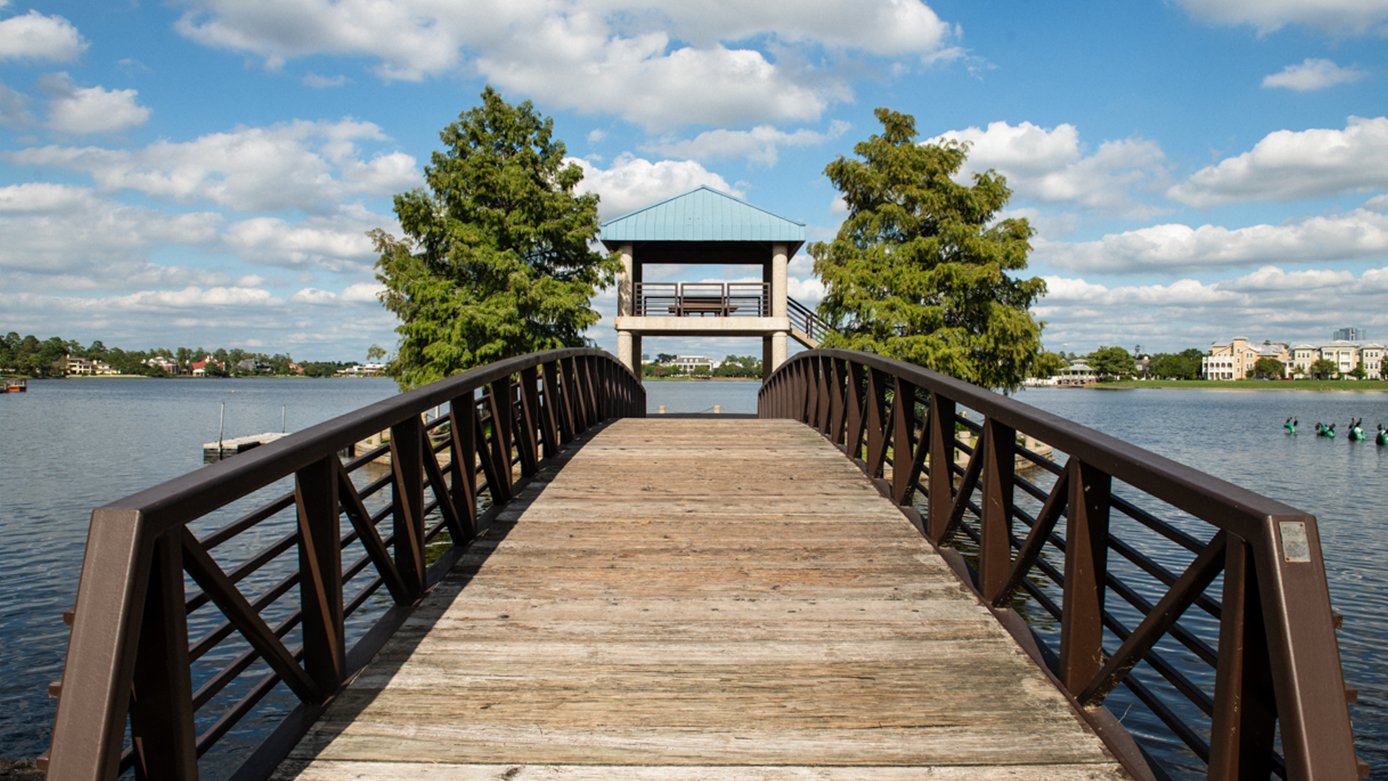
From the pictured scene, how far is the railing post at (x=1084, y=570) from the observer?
2.72m

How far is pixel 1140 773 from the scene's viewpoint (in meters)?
2.32

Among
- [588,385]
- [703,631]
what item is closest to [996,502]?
[703,631]

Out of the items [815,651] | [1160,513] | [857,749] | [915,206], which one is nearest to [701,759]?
[857,749]

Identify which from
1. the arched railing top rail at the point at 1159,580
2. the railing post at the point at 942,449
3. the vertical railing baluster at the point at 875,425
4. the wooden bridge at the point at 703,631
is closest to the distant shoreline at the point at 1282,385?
the vertical railing baluster at the point at 875,425

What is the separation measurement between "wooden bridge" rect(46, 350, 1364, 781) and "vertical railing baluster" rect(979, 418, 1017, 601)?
0.01m

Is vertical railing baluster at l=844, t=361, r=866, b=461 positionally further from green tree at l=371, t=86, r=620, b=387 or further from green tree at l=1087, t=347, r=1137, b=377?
green tree at l=1087, t=347, r=1137, b=377

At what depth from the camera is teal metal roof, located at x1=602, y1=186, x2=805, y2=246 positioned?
25234mm

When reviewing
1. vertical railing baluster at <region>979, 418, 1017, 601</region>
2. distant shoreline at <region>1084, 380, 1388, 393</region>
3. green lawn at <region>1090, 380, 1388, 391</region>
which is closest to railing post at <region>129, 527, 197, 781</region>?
vertical railing baluster at <region>979, 418, 1017, 601</region>

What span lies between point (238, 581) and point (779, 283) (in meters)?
23.5

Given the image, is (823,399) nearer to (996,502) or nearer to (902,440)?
(902,440)

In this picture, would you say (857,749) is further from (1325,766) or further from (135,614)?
(135,614)

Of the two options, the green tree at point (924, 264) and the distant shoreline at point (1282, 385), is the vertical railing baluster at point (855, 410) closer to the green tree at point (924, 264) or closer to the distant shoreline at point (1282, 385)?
the green tree at point (924, 264)

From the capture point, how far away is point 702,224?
25.4 meters

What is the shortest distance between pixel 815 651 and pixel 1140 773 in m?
1.17
